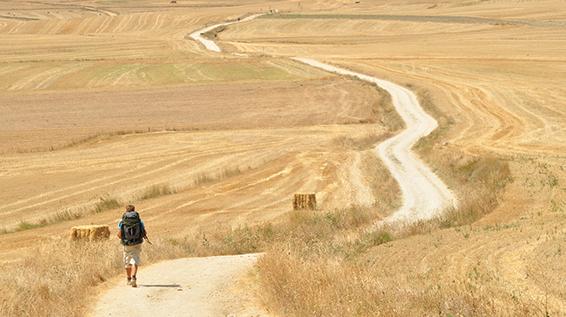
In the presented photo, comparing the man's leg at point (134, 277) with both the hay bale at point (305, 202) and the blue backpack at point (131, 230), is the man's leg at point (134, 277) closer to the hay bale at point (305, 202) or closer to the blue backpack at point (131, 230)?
the blue backpack at point (131, 230)

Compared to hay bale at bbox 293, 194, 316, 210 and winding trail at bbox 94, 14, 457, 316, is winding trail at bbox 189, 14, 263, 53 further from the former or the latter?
hay bale at bbox 293, 194, 316, 210

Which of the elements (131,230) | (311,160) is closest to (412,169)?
(311,160)

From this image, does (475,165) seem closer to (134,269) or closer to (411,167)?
(411,167)

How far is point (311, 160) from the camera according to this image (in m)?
44.9

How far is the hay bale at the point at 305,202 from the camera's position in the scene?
3198 cm

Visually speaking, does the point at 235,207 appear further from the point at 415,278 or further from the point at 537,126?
the point at 537,126

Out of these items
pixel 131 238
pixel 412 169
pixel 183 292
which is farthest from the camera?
pixel 412 169

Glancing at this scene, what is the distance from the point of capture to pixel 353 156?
46500 millimetres

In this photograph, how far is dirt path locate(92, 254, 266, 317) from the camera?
51.9ft

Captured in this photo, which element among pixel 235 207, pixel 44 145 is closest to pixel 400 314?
pixel 235 207

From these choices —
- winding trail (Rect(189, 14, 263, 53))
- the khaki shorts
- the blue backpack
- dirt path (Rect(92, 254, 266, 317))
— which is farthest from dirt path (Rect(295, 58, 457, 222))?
winding trail (Rect(189, 14, 263, 53))

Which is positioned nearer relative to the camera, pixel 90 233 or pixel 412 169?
pixel 90 233

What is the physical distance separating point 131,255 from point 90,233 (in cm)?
727

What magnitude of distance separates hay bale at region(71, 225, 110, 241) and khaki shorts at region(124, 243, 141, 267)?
683cm
